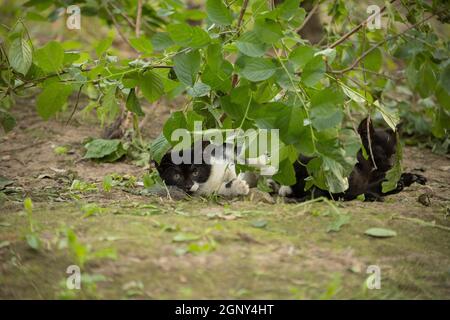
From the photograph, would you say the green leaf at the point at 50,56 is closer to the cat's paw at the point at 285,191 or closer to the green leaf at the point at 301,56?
the green leaf at the point at 301,56

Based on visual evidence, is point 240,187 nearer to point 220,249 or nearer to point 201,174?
point 201,174

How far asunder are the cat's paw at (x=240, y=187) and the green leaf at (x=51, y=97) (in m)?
1.37

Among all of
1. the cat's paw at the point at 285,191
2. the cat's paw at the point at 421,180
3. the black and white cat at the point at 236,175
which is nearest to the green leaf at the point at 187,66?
the black and white cat at the point at 236,175

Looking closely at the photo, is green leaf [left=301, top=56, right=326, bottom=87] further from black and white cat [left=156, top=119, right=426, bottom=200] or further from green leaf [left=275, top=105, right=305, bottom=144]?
black and white cat [left=156, top=119, right=426, bottom=200]

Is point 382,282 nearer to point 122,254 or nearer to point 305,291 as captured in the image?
point 305,291

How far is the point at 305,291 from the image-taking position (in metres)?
2.55

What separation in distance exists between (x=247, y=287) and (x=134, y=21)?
4.28 meters

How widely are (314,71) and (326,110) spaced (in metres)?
0.27

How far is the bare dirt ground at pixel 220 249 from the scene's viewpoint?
257 centimetres

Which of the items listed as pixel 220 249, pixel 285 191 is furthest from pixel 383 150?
pixel 220 249

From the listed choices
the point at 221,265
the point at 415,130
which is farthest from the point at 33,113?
the point at 221,265

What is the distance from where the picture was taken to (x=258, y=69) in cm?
337

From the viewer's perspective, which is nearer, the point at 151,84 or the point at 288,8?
the point at 288,8
